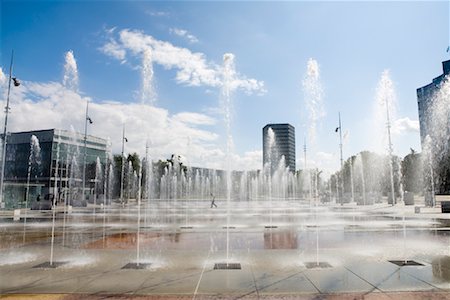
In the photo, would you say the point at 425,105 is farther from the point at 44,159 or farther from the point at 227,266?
the point at 227,266

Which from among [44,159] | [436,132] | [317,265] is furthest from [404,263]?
[436,132]

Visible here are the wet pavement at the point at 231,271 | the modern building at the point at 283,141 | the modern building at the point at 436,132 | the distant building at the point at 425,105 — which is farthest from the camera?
the modern building at the point at 283,141

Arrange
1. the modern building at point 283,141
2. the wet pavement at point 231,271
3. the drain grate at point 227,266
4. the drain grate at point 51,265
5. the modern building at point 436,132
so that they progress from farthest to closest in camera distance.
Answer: the modern building at point 283,141 → the modern building at point 436,132 → the drain grate at point 51,265 → the drain grate at point 227,266 → the wet pavement at point 231,271

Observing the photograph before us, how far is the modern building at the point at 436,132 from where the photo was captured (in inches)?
2652

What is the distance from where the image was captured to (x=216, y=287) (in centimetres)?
647

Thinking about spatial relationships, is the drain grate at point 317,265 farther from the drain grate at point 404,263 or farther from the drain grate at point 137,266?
the drain grate at point 137,266

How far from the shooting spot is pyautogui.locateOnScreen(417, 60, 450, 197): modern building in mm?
67356

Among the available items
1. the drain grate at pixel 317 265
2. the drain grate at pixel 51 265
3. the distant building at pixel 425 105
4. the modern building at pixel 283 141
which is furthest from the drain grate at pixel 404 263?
the modern building at pixel 283 141

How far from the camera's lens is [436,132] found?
93.9 meters

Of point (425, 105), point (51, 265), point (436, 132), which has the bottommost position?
point (51, 265)

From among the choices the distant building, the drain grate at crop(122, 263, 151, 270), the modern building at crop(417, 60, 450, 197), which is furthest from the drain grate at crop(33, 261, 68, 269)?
the distant building

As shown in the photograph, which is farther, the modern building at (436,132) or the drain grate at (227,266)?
the modern building at (436,132)

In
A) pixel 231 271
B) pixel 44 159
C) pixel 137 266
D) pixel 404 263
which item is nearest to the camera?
pixel 231 271

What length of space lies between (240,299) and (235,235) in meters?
7.98
